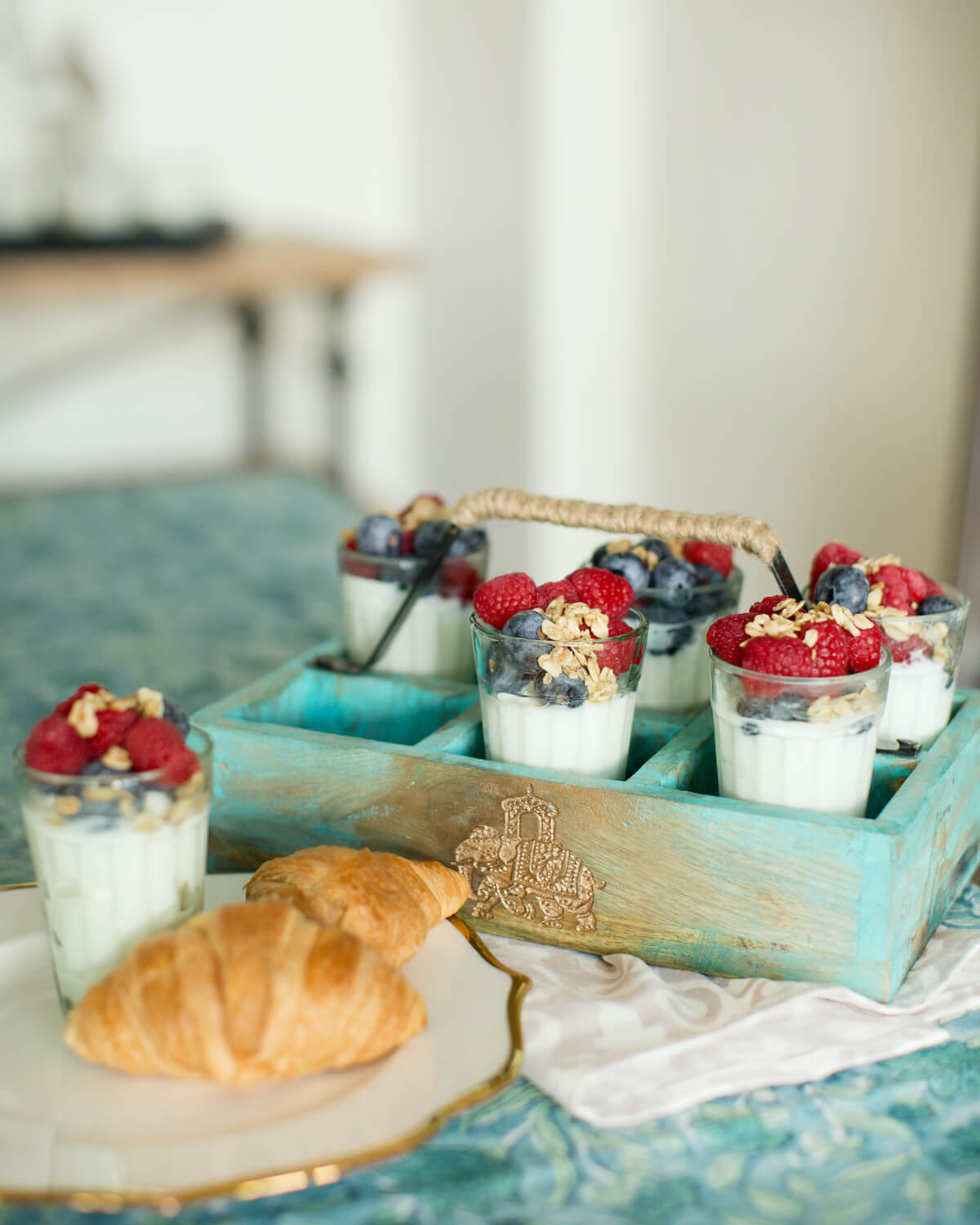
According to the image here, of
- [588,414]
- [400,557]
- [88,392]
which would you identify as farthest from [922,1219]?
[88,392]

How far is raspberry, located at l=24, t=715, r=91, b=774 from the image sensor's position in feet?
2.06

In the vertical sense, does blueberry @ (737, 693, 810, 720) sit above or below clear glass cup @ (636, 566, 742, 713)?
above

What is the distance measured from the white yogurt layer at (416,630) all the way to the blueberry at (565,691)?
9.3 inches

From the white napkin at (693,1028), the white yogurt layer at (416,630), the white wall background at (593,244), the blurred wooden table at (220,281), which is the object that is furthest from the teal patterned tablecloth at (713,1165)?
the blurred wooden table at (220,281)

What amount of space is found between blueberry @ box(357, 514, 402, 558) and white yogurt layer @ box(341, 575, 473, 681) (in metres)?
0.03

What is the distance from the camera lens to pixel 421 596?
100 cm

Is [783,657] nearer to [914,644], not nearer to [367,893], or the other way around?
[914,644]

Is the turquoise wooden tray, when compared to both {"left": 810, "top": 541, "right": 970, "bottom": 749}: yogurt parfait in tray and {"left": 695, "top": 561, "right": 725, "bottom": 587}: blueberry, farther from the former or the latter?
{"left": 695, "top": 561, "right": 725, "bottom": 587}: blueberry

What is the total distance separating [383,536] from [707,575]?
0.27m

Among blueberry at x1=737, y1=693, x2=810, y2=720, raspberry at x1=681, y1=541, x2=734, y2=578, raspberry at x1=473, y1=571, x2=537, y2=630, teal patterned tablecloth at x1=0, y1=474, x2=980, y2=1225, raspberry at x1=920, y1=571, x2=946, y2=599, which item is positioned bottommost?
teal patterned tablecloth at x1=0, y1=474, x2=980, y2=1225

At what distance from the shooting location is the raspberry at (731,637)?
0.75 metres

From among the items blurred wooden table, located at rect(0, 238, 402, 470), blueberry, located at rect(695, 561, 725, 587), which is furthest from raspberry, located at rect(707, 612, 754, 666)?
blurred wooden table, located at rect(0, 238, 402, 470)

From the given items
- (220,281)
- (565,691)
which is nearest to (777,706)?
(565,691)

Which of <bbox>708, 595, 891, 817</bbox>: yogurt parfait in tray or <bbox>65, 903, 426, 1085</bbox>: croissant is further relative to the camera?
<bbox>708, 595, 891, 817</bbox>: yogurt parfait in tray
